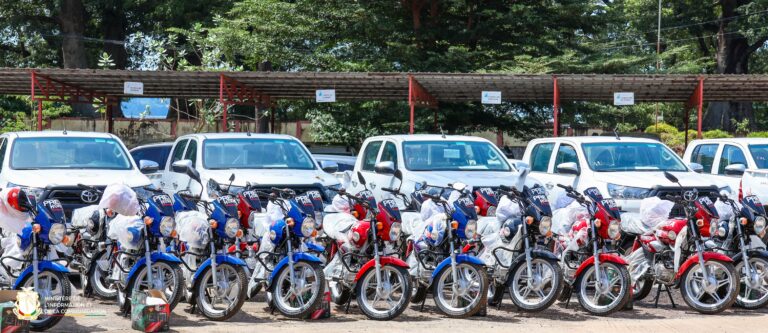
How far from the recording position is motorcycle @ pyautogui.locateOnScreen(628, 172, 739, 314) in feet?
32.8

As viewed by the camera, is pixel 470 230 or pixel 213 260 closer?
pixel 213 260

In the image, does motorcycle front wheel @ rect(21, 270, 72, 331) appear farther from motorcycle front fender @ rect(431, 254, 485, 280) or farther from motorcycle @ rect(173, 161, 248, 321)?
motorcycle front fender @ rect(431, 254, 485, 280)

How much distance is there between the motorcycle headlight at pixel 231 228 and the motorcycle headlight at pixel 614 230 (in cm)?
344

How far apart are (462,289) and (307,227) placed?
1487mm

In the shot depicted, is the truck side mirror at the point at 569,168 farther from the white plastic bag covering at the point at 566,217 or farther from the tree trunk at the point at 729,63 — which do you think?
the tree trunk at the point at 729,63

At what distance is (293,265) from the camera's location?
30.9 ft

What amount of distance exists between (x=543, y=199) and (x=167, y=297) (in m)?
3.60

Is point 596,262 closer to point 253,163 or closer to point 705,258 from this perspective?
point 705,258

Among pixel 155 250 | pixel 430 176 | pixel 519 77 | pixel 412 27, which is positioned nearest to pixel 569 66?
pixel 412 27

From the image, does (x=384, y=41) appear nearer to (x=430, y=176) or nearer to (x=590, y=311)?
(x=430, y=176)

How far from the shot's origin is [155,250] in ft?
31.4

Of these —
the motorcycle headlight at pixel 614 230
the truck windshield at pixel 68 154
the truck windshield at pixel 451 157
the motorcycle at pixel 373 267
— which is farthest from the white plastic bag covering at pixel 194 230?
the truck windshield at pixel 451 157

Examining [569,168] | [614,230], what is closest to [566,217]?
[614,230]

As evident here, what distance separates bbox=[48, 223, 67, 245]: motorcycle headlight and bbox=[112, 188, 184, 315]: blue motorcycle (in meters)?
0.61
